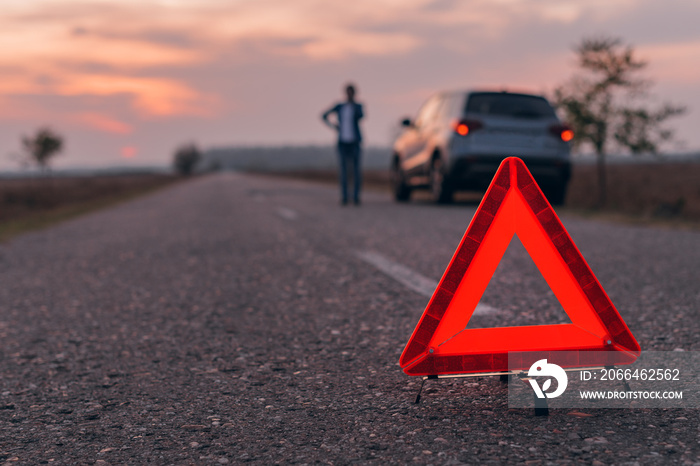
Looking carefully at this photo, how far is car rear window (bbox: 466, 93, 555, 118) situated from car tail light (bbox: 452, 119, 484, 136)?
0.26 metres

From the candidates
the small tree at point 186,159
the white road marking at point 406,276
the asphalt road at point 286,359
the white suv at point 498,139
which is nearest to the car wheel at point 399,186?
the white suv at point 498,139

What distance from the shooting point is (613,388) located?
90.8 inches

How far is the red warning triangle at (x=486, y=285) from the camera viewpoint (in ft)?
6.89

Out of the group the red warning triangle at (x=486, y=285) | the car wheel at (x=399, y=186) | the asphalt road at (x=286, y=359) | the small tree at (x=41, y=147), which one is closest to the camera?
the asphalt road at (x=286, y=359)

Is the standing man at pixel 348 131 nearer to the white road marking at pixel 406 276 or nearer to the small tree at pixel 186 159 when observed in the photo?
the white road marking at pixel 406 276

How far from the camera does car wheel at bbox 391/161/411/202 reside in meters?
13.4

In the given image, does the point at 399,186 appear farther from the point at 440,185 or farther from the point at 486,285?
the point at 486,285

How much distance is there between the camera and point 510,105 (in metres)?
9.99

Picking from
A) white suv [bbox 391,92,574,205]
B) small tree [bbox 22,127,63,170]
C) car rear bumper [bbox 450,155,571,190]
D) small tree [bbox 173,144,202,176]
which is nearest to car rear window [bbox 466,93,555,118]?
white suv [bbox 391,92,574,205]

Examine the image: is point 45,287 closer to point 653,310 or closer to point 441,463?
point 441,463

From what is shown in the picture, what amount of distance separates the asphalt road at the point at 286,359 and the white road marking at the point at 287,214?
12.2ft

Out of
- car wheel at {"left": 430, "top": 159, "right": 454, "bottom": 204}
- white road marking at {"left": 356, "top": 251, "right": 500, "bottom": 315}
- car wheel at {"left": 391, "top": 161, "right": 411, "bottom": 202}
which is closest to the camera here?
white road marking at {"left": 356, "top": 251, "right": 500, "bottom": 315}

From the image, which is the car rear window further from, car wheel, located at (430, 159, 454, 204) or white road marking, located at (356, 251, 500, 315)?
white road marking, located at (356, 251, 500, 315)

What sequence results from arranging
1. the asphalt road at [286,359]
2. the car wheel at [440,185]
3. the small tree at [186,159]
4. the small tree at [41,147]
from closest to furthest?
the asphalt road at [286,359] < the car wheel at [440,185] < the small tree at [41,147] < the small tree at [186,159]
